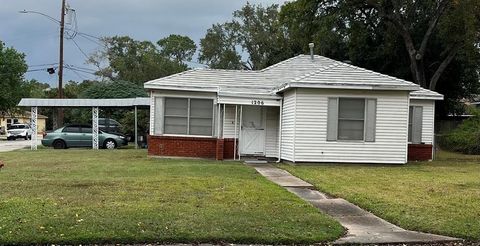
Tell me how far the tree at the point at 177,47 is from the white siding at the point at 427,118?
63662 millimetres

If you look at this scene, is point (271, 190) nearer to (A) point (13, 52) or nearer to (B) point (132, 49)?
(A) point (13, 52)

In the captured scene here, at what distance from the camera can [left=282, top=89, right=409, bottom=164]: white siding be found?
59.4 ft

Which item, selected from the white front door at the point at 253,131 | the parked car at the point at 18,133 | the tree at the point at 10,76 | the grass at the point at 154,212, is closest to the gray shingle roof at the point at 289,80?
the white front door at the point at 253,131

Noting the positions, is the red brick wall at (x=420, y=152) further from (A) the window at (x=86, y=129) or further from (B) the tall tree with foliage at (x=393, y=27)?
(A) the window at (x=86, y=129)

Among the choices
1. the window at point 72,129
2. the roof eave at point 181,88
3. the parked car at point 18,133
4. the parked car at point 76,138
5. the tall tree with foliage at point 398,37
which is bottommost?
the parked car at point 18,133

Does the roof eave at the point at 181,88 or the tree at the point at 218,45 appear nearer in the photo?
the roof eave at the point at 181,88

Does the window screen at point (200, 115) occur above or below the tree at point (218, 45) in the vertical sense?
below

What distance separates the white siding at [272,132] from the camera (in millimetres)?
20750

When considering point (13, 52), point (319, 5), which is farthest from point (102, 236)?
point (13, 52)

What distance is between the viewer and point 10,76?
185 feet

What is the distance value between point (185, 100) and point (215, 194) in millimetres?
10621

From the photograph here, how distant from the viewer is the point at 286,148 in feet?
62.6

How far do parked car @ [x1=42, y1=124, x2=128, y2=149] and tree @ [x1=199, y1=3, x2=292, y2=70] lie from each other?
32876mm

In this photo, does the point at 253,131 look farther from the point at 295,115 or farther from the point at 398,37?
the point at 398,37
